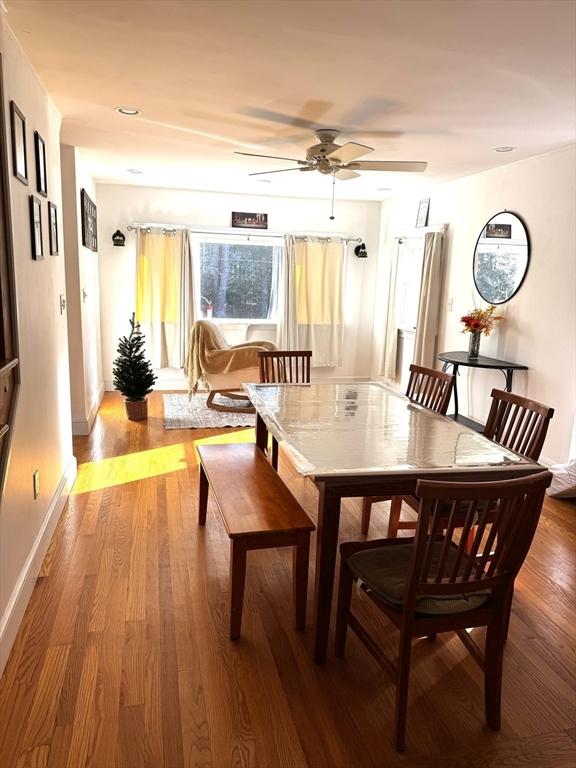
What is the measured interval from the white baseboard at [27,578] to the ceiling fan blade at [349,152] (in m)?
2.62

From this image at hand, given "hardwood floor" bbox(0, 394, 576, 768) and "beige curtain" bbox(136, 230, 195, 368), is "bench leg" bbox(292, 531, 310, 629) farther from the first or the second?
"beige curtain" bbox(136, 230, 195, 368)

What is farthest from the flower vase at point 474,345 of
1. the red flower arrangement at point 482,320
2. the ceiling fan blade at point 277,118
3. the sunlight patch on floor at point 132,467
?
the sunlight patch on floor at point 132,467

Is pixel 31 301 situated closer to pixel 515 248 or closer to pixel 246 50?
pixel 246 50

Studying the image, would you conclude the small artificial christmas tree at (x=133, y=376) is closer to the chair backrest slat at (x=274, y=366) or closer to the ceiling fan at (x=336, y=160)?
the chair backrest slat at (x=274, y=366)

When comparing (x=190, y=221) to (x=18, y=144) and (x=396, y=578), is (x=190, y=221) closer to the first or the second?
(x=18, y=144)

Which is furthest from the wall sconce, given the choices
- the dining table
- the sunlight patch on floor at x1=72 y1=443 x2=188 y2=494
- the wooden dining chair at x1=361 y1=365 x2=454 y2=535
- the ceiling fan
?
the wooden dining chair at x1=361 y1=365 x2=454 y2=535

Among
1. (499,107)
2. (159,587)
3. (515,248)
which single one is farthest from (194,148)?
(159,587)

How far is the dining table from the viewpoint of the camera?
76.5 inches

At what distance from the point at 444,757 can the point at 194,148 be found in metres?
4.21

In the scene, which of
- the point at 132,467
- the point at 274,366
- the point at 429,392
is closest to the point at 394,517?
the point at 429,392

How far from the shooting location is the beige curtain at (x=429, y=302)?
18.2 feet

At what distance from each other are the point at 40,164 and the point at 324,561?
94.4 inches

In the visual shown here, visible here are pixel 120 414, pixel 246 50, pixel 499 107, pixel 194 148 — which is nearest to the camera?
pixel 246 50

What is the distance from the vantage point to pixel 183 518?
321 cm
